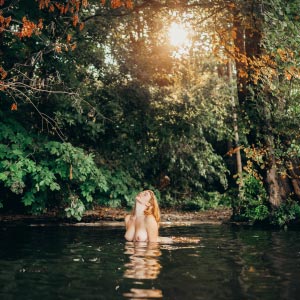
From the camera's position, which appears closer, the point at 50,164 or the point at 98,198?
the point at 50,164

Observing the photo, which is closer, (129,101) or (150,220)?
(150,220)

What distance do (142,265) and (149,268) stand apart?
1.37ft

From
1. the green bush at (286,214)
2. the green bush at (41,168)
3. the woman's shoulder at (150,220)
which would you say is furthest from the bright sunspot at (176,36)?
the woman's shoulder at (150,220)

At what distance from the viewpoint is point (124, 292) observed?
267 inches

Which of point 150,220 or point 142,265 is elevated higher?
point 150,220

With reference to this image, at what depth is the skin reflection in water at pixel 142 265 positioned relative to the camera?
263 inches

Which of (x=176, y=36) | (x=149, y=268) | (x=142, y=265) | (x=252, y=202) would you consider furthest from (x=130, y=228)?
(x=176, y=36)

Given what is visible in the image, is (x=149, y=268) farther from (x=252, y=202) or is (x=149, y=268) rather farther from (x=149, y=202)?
(x=252, y=202)

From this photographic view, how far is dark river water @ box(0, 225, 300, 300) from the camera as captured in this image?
6.86 meters

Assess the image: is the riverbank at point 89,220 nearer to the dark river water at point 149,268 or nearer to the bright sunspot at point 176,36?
the dark river water at point 149,268

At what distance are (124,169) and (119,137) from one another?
1.34 meters

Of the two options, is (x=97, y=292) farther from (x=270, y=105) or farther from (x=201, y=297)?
(x=270, y=105)

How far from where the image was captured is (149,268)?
29.0 ft

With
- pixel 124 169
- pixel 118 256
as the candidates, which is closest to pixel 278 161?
pixel 124 169
